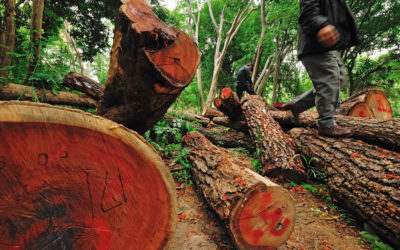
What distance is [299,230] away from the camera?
8.05 ft

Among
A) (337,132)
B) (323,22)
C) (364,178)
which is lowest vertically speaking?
(364,178)

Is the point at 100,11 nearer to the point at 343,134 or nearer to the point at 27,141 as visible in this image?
the point at 343,134

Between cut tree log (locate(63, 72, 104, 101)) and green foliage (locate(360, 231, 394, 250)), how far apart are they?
408 cm

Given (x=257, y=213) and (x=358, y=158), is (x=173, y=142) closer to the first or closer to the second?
(x=358, y=158)

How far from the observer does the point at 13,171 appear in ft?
3.51

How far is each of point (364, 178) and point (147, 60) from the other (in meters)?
2.11

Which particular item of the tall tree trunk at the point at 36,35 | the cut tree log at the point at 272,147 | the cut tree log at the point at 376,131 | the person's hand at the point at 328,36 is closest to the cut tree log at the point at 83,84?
the tall tree trunk at the point at 36,35

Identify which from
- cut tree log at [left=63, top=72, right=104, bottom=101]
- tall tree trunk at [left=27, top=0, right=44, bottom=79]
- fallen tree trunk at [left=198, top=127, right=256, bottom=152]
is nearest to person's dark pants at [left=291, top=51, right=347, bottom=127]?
fallen tree trunk at [left=198, top=127, right=256, bottom=152]

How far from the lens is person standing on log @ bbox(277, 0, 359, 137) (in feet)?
10.00

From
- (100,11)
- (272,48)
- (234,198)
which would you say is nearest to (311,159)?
(234,198)

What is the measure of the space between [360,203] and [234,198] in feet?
3.90

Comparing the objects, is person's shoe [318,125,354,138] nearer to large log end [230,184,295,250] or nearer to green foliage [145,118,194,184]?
green foliage [145,118,194,184]

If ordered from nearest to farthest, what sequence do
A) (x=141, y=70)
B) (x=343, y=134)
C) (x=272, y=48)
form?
(x=141, y=70), (x=343, y=134), (x=272, y=48)

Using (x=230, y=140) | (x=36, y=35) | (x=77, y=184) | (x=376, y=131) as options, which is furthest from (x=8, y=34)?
(x=376, y=131)
